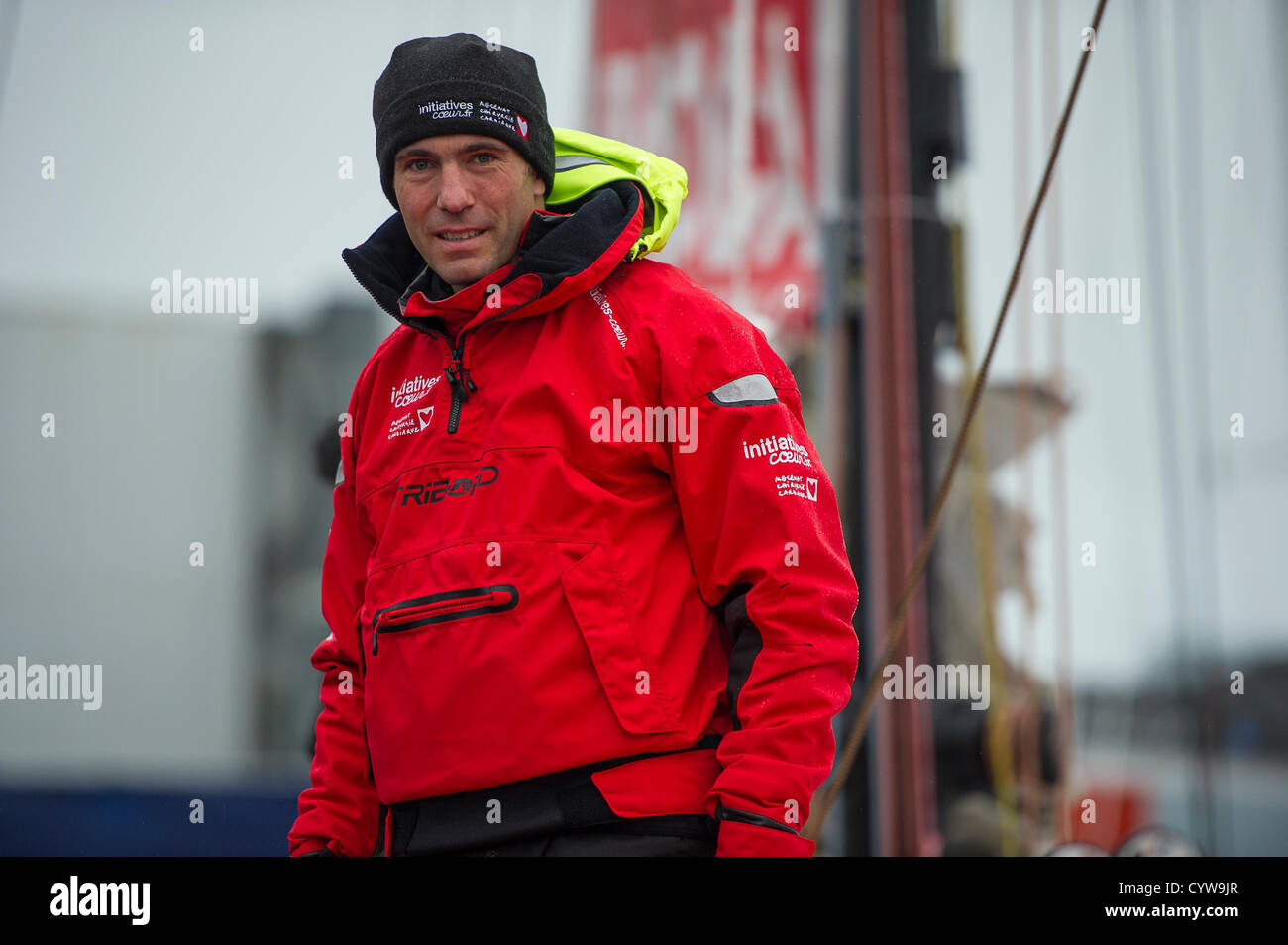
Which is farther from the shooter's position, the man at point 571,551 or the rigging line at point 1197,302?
the rigging line at point 1197,302

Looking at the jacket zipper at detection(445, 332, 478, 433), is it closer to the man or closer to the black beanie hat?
the man

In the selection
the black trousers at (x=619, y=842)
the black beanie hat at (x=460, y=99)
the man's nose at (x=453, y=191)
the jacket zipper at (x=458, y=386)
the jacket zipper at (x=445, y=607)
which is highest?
the black beanie hat at (x=460, y=99)

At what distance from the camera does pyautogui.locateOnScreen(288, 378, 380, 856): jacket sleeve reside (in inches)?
55.6

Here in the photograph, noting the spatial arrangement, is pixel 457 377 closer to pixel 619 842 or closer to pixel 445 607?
pixel 445 607

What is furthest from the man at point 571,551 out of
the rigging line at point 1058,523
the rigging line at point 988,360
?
the rigging line at point 1058,523

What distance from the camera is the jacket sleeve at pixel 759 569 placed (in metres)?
1.15

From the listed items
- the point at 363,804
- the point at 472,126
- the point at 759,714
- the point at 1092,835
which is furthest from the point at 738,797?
the point at 1092,835

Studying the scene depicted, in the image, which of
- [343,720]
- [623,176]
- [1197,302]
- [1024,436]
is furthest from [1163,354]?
[343,720]

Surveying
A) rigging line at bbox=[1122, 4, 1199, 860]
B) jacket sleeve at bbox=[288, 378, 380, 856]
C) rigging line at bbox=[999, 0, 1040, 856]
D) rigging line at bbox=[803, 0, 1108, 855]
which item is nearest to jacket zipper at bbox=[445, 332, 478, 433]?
jacket sleeve at bbox=[288, 378, 380, 856]

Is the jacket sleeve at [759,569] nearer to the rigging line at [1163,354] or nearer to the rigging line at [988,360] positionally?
the rigging line at [988,360]

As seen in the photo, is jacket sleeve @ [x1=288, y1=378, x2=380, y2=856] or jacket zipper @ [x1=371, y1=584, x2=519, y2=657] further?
jacket sleeve @ [x1=288, y1=378, x2=380, y2=856]

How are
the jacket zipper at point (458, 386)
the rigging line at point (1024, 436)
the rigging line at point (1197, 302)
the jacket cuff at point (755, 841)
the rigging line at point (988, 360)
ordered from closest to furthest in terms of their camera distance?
the jacket cuff at point (755, 841) → the jacket zipper at point (458, 386) → the rigging line at point (988, 360) → the rigging line at point (1024, 436) → the rigging line at point (1197, 302)

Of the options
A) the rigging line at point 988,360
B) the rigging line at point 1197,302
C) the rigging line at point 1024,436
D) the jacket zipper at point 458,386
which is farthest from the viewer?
the rigging line at point 1197,302

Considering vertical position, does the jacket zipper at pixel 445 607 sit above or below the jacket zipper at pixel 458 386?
below
